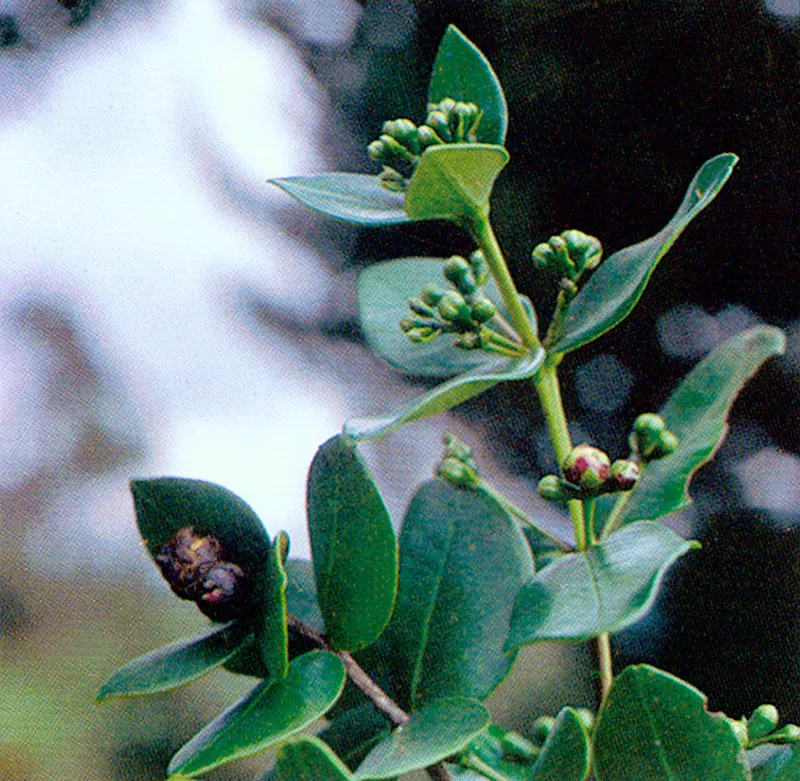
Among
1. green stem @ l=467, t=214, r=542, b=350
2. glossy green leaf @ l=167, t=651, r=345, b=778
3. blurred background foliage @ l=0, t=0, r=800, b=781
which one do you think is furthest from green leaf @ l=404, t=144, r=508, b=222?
blurred background foliage @ l=0, t=0, r=800, b=781

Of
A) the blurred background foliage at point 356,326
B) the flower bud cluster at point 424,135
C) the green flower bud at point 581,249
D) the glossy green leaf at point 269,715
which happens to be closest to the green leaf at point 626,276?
the green flower bud at point 581,249

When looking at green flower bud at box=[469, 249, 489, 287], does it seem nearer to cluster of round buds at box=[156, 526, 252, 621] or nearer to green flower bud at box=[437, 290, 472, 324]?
green flower bud at box=[437, 290, 472, 324]

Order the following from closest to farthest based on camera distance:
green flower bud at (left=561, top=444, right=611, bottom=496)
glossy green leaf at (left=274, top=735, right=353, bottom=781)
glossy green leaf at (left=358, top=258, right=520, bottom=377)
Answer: glossy green leaf at (left=274, top=735, right=353, bottom=781)
green flower bud at (left=561, top=444, right=611, bottom=496)
glossy green leaf at (left=358, top=258, right=520, bottom=377)

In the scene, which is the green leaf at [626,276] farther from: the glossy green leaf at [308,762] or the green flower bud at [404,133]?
the glossy green leaf at [308,762]

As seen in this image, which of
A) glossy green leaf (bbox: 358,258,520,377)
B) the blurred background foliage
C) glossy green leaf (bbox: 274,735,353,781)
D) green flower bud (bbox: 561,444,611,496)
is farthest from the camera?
the blurred background foliage

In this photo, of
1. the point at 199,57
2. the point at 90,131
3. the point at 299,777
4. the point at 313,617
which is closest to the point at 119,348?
the point at 90,131

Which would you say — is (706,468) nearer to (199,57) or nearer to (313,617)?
(313,617)
